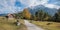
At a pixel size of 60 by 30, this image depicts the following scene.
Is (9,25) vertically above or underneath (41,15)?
underneath

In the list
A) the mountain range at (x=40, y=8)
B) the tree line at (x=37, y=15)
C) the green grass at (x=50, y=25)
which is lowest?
the green grass at (x=50, y=25)

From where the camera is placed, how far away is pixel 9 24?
8.21ft

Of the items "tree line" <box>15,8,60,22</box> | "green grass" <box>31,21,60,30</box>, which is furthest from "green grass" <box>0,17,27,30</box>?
"green grass" <box>31,21,60,30</box>

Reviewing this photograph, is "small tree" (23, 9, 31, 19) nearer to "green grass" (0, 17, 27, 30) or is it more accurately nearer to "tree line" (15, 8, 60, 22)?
"tree line" (15, 8, 60, 22)

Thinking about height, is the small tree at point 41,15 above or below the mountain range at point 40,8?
below

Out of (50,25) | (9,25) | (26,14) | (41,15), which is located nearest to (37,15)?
(41,15)

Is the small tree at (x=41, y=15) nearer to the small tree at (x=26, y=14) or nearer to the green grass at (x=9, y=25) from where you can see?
the small tree at (x=26, y=14)

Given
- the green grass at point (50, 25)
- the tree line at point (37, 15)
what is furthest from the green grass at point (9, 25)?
the green grass at point (50, 25)

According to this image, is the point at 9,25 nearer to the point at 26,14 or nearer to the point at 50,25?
the point at 26,14

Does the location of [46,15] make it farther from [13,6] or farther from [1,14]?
[1,14]

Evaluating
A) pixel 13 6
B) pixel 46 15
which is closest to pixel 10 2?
pixel 13 6

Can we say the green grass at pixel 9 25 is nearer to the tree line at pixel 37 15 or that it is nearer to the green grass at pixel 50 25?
the tree line at pixel 37 15

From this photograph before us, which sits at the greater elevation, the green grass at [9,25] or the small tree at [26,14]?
the small tree at [26,14]

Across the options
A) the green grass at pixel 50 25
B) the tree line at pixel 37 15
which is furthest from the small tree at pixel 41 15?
the green grass at pixel 50 25
